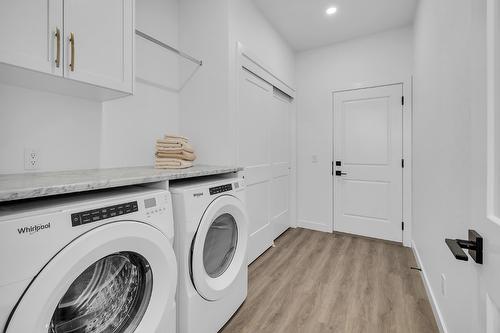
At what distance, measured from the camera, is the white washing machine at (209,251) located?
49.4 inches

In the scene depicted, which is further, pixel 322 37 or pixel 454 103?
pixel 322 37

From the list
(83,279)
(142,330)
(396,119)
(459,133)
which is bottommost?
(142,330)

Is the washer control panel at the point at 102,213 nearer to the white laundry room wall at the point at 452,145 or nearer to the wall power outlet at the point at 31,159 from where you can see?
the wall power outlet at the point at 31,159

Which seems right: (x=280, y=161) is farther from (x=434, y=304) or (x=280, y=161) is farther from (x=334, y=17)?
(x=434, y=304)

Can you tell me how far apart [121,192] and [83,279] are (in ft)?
1.19

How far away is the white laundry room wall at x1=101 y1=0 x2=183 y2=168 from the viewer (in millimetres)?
1763

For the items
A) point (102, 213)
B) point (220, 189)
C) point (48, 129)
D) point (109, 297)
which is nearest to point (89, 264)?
point (102, 213)

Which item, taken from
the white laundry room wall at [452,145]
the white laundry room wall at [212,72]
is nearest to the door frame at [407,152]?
the white laundry room wall at [452,145]

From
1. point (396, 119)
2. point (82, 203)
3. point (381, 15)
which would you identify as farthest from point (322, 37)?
point (82, 203)

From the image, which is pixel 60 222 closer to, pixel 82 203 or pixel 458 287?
pixel 82 203

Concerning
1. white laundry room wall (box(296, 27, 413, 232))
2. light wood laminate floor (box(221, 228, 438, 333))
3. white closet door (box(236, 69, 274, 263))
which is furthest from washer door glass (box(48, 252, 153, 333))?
white laundry room wall (box(296, 27, 413, 232))

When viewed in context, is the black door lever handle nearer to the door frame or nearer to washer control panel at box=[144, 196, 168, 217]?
washer control panel at box=[144, 196, 168, 217]

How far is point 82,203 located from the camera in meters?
0.85

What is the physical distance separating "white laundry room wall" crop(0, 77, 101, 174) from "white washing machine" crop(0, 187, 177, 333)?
64 centimetres
